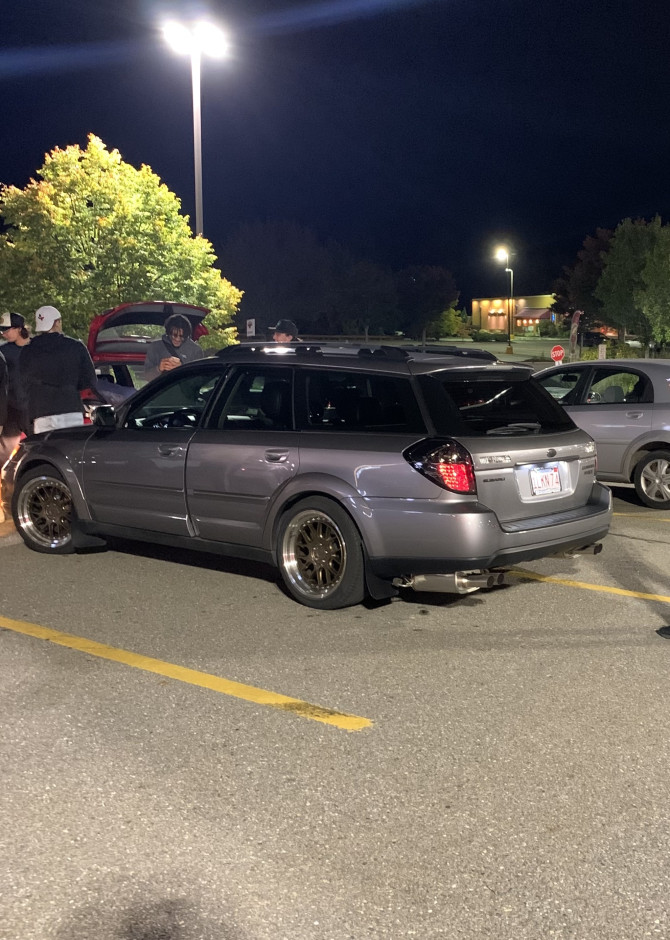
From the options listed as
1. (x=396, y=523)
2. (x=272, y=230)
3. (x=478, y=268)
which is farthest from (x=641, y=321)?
(x=478, y=268)

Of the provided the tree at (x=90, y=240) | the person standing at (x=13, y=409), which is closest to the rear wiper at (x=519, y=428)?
the person standing at (x=13, y=409)

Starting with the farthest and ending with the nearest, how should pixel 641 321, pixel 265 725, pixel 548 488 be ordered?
pixel 641 321
pixel 548 488
pixel 265 725

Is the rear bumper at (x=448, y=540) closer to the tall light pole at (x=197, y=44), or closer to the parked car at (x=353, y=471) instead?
the parked car at (x=353, y=471)

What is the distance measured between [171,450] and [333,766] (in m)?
3.47

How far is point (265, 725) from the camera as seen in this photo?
436cm

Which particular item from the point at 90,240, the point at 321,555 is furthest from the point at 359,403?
the point at 90,240

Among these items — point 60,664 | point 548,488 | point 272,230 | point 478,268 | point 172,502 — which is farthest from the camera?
point 478,268

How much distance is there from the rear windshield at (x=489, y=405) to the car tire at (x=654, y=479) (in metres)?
3.80

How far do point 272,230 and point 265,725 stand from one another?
10319 cm

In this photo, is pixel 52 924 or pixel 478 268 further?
pixel 478 268

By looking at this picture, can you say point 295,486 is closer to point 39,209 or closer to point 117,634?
point 117,634

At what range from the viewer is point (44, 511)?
309 inches

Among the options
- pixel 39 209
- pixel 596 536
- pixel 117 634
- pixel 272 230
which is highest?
pixel 272 230

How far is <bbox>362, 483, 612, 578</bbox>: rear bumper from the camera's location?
18.5 ft
